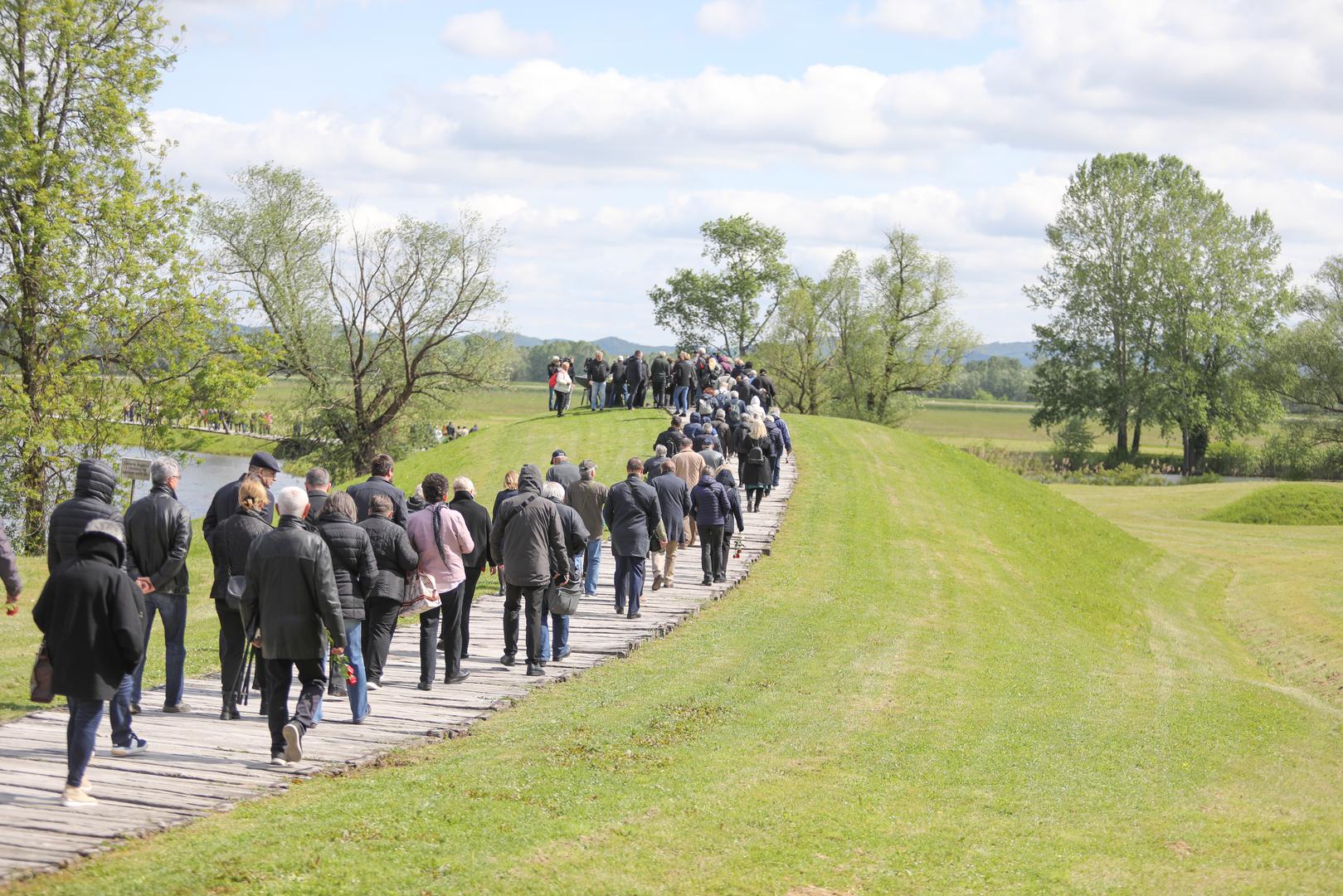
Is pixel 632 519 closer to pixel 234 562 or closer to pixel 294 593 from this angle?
pixel 234 562

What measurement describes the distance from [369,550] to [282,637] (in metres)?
1.30

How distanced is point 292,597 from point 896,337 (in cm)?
7230

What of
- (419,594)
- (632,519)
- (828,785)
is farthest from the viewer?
(632,519)

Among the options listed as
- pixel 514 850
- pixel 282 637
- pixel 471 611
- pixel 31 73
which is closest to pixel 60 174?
pixel 31 73

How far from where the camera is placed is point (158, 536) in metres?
11.1

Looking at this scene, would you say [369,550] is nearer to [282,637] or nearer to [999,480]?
[282,637]

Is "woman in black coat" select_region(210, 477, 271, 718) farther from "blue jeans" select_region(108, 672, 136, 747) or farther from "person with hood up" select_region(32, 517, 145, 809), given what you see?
"person with hood up" select_region(32, 517, 145, 809)

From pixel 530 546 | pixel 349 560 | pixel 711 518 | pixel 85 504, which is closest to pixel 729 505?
pixel 711 518

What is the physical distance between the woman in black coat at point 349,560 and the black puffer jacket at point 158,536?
1.26 metres

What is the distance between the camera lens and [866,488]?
117 feet

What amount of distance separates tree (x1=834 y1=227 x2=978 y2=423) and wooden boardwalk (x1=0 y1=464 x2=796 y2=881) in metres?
63.3

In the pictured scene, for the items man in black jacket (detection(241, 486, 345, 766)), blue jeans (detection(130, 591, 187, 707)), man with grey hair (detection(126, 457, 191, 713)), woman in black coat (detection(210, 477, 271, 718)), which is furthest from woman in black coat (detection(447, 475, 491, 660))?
man in black jacket (detection(241, 486, 345, 766))

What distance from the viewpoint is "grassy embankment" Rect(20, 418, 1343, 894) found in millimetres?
8234

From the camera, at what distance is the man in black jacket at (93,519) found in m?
9.88
